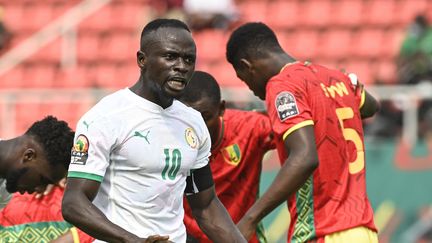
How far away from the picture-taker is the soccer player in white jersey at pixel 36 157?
6434mm

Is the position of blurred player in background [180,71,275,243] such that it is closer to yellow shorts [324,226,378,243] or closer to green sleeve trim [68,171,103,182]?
yellow shorts [324,226,378,243]

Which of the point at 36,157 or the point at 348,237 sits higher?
the point at 36,157

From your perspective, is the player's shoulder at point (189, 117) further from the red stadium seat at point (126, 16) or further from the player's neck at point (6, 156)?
the red stadium seat at point (126, 16)

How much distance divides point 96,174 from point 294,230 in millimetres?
1794

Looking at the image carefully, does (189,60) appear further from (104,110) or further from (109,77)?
(109,77)

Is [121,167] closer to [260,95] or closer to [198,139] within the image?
[198,139]

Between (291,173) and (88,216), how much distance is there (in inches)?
59.1

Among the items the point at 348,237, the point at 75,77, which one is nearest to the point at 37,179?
the point at 348,237

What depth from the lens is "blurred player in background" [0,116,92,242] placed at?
646cm

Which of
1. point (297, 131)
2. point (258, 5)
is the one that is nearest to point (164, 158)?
point (297, 131)

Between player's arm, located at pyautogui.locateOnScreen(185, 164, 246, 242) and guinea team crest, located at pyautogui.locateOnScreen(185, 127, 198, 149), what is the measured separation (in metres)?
0.20

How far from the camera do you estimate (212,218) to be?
6074 millimetres

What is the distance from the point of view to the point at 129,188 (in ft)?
18.4

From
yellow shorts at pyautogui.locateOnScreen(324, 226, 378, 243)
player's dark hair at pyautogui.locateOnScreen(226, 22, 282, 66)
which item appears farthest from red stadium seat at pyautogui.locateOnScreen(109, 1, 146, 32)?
yellow shorts at pyautogui.locateOnScreen(324, 226, 378, 243)
